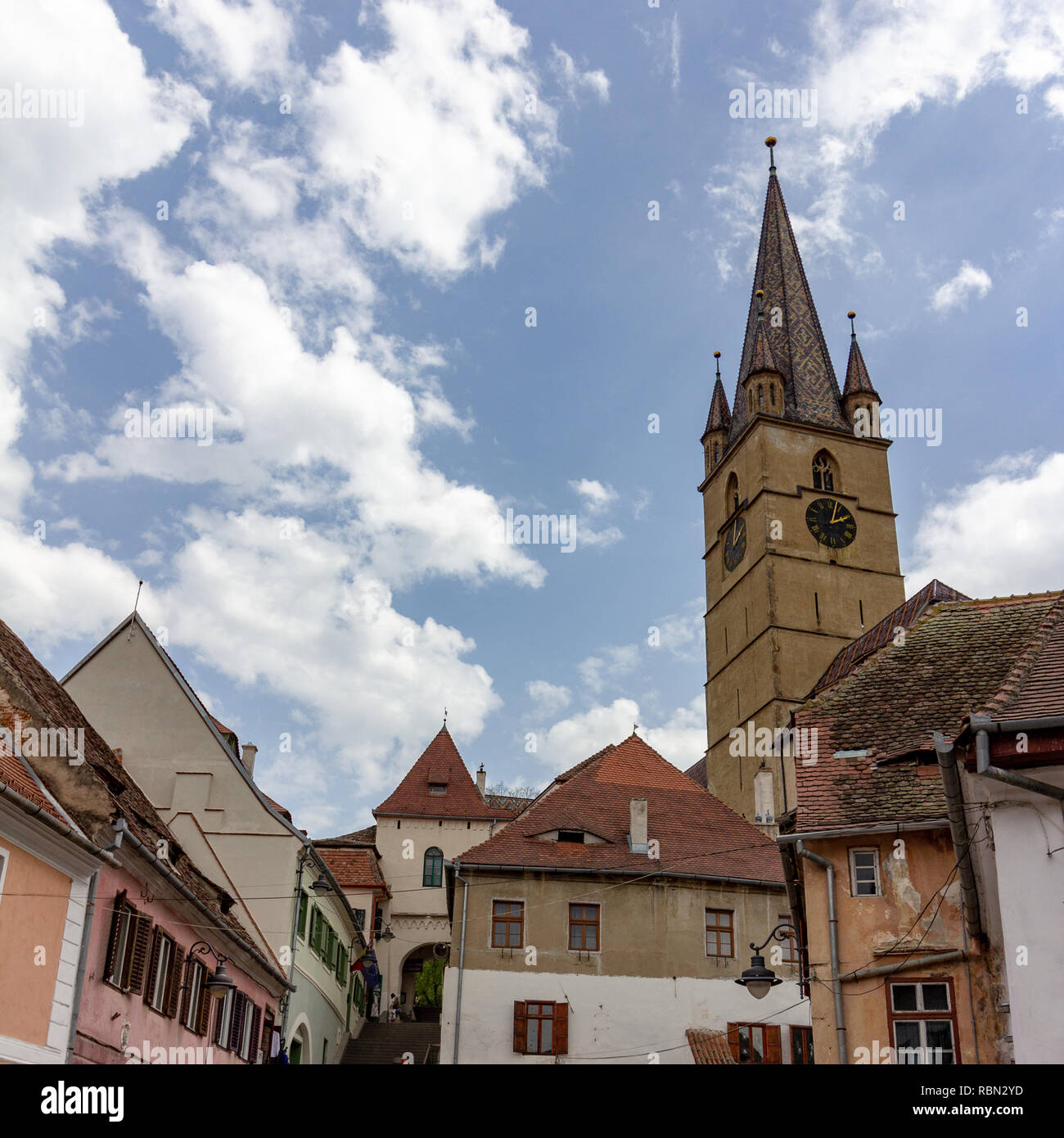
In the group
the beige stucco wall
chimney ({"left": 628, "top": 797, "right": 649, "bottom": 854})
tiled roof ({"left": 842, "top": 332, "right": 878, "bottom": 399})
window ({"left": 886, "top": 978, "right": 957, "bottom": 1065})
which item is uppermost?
tiled roof ({"left": 842, "top": 332, "right": 878, "bottom": 399})

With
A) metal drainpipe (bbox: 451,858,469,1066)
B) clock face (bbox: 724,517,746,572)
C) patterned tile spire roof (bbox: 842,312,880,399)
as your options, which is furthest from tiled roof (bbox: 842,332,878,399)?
metal drainpipe (bbox: 451,858,469,1066)

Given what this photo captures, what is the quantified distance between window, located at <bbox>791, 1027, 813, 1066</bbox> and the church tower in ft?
67.6

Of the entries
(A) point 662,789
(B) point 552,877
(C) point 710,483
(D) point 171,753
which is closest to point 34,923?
(D) point 171,753

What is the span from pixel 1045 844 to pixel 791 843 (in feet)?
20.0

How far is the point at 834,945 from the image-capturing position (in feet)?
51.5

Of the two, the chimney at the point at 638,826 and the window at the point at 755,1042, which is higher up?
the chimney at the point at 638,826

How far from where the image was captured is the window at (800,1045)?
88.3 feet

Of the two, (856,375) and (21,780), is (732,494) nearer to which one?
(856,375)

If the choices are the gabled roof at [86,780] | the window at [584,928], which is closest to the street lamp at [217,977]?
the gabled roof at [86,780]

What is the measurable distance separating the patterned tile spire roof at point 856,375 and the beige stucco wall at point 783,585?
4.49m

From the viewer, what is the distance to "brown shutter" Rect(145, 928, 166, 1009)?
59.9 ft

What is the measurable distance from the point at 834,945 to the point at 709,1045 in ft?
41.3

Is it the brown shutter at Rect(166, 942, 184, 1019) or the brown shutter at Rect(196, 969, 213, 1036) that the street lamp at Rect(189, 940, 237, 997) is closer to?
the brown shutter at Rect(196, 969, 213, 1036)

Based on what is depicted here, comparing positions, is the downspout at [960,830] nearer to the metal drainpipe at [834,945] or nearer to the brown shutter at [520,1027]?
the metal drainpipe at [834,945]
